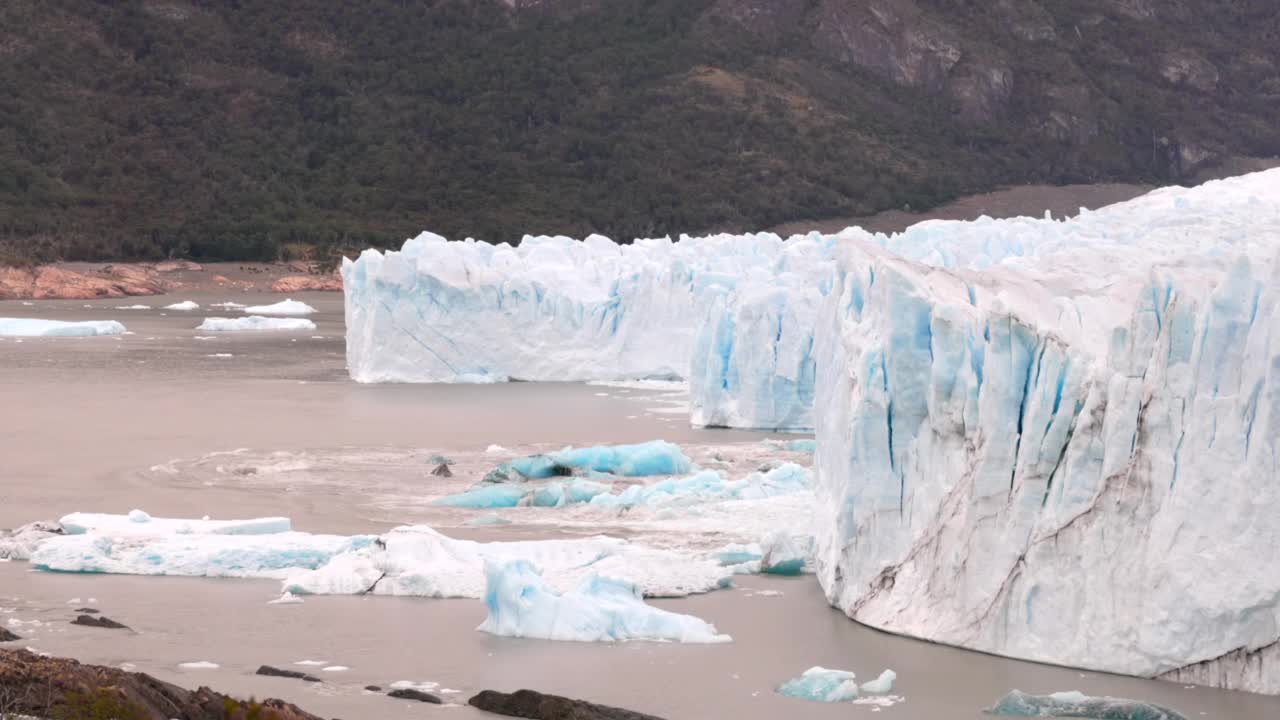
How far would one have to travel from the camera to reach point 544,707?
22.6 ft

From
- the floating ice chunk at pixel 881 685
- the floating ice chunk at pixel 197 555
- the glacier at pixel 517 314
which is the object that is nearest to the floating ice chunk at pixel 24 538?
the floating ice chunk at pixel 197 555

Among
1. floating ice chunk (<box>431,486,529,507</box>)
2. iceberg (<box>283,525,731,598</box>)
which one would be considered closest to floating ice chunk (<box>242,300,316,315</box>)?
floating ice chunk (<box>431,486,529,507</box>)

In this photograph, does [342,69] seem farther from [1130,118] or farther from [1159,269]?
[1159,269]

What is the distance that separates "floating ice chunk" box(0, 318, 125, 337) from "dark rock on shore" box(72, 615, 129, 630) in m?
24.5

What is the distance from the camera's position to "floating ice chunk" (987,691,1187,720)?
6.70 metres

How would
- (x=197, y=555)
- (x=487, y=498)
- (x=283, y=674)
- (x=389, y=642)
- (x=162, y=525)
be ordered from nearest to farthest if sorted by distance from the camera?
1. (x=283, y=674)
2. (x=389, y=642)
3. (x=197, y=555)
4. (x=162, y=525)
5. (x=487, y=498)

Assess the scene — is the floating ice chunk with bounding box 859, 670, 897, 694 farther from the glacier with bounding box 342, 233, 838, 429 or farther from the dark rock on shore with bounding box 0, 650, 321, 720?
the glacier with bounding box 342, 233, 838, 429

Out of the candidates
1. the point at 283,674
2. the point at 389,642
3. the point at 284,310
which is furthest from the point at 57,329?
the point at 283,674

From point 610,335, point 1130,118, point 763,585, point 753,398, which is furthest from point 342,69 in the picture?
point 763,585

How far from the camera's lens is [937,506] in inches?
323

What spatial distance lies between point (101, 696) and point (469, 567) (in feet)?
12.7

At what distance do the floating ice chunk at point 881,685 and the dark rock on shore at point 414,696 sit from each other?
173 cm

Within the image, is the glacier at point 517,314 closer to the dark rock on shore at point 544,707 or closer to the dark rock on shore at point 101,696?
the dark rock on shore at point 544,707

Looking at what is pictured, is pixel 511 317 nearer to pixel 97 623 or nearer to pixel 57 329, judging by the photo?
pixel 57 329
